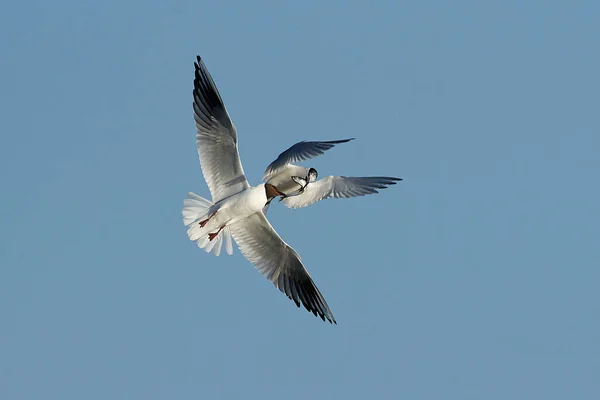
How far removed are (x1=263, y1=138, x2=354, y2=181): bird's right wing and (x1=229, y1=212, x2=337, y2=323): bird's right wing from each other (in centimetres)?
73

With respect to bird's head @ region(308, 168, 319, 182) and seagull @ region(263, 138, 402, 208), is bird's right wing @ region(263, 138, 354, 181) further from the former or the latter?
bird's head @ region(308, 168, 319, 182)

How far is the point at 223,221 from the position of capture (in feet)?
54.1

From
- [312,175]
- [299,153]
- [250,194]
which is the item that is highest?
[299,153]

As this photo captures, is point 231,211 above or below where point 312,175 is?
below

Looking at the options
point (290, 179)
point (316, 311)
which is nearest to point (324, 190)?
point (290, 179)

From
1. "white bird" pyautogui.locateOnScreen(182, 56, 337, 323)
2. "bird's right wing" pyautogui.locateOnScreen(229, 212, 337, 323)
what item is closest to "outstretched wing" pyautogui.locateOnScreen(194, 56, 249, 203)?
"white bird" pyautogui.locateOnScreen(182, 56, 337, 323)

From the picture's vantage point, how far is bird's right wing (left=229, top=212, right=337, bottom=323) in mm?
16781

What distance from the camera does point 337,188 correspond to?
17.0m

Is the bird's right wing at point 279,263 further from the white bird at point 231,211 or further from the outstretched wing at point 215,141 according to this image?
the outstretched wing at point 215,141

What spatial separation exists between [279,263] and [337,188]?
1.20 metres

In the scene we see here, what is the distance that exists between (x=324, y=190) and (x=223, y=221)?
4.69 ft

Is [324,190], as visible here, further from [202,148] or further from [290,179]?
[202,148]

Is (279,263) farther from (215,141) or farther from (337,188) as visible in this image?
(215,141)

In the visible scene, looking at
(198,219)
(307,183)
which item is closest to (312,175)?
(307,183)
